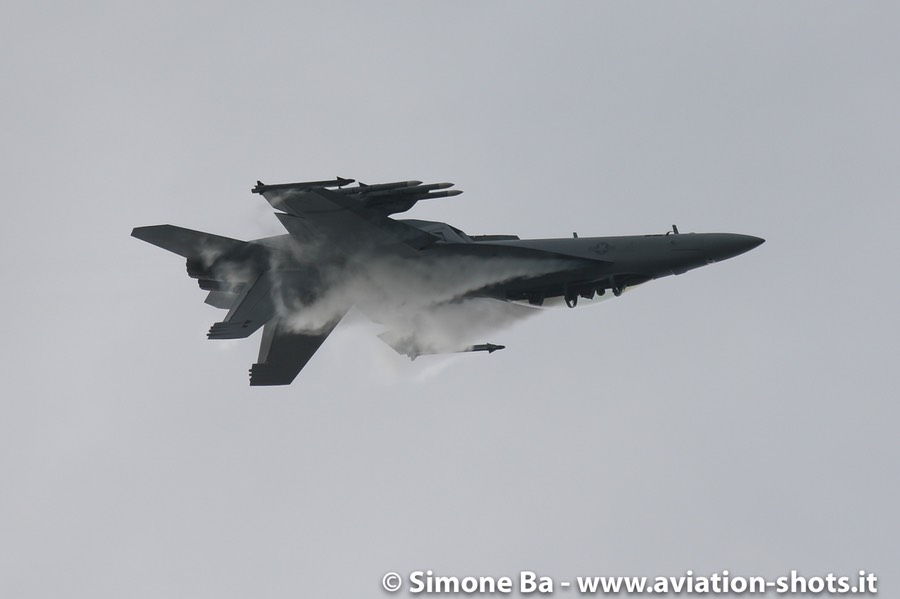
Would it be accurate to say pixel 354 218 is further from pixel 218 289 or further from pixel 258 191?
pixel 218 289

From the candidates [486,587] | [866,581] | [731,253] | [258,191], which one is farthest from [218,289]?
[866,581]

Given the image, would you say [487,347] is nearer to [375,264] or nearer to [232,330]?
[375,264]

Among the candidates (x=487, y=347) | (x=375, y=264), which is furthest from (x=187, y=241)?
(x=487, y=347)

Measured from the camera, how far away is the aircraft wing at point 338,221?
38.1 m

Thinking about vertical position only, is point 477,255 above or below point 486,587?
above

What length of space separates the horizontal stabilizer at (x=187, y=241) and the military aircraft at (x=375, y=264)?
0.03 m

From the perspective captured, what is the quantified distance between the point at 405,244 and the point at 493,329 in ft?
14.9

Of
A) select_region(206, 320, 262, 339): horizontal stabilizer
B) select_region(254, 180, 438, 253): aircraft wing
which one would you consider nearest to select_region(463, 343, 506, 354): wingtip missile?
select_region(254, 180, 438, 253): aircraft wing

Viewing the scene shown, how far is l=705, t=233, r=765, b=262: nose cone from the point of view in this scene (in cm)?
3803

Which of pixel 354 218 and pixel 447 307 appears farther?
pixel 447 307

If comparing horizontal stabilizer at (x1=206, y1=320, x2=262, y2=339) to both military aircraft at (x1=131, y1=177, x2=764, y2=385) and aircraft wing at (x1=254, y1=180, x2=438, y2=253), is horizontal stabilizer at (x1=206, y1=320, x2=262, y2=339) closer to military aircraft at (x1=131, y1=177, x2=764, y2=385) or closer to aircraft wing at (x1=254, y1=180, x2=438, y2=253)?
military aircraft at (x1=131, y1=177, x2=764, y2=385)

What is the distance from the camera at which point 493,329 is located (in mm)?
42312

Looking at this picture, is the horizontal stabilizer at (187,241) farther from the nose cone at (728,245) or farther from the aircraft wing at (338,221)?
the nose cone at (728,245)

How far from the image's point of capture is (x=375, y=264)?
131ft
